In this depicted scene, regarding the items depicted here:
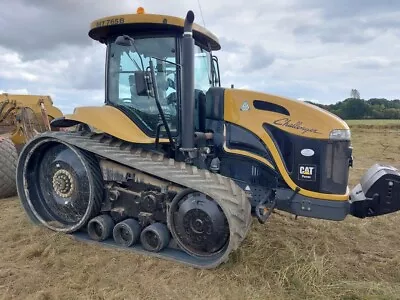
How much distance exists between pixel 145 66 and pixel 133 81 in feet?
0.95

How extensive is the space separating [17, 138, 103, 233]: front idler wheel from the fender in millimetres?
370

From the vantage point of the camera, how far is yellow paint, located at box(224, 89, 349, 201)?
4.32 meters

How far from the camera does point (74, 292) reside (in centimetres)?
375

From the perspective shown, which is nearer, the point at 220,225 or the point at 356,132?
the point at 220,225

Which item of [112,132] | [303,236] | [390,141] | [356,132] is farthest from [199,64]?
[356,132]

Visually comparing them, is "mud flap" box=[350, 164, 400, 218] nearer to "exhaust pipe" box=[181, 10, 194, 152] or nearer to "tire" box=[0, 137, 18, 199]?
"exhaust pipe" box=[181, 10, 194, 152]

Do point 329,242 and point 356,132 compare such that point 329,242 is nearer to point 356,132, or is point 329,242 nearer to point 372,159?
point 372,159

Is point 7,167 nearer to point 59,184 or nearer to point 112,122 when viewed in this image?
point 59,184

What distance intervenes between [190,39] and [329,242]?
2.97 metres

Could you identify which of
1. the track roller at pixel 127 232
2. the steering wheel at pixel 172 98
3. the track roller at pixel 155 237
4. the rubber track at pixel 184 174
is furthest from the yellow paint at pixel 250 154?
the track roller at pixel 127 232

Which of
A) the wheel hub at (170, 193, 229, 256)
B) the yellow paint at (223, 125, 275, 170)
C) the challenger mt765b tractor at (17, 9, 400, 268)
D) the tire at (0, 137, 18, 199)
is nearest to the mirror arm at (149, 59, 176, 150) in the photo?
the challenger mt765b tractor at (17, 9, 400, 268)

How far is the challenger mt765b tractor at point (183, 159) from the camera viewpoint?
425cm

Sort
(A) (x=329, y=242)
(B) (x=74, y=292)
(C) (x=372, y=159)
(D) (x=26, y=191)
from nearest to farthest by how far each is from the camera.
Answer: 1. (B) (x=74, y=292)
2. (A) (x=329, y=242)
3. (D) (x=26, y=191)
4. (C) (x=372, y=159)

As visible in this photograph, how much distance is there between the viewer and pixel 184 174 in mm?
4254
